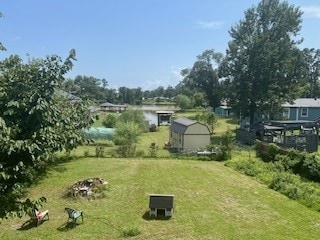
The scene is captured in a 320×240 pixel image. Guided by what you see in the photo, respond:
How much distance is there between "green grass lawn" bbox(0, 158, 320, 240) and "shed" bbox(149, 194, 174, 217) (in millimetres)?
400

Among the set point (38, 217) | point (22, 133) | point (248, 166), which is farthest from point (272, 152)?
point (22, 133)

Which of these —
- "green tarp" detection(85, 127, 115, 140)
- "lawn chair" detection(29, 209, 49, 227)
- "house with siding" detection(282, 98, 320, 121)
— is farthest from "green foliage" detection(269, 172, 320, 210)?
"house with siding" detection(282, 98, 320, 121)

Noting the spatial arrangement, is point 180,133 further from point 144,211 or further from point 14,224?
point 14,224

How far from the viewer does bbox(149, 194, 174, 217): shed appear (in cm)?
1339

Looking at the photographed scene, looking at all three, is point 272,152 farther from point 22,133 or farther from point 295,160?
point 22,133

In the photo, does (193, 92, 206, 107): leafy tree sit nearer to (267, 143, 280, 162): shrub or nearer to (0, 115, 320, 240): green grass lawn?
(267, 143, 280, 162): shrub

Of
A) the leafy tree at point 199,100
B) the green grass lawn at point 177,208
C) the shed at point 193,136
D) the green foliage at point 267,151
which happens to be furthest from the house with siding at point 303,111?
the leafy tree at point 199,100

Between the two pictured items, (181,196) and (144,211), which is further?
(181,196)

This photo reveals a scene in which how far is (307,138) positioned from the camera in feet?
98.4

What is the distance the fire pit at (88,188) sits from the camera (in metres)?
15.8

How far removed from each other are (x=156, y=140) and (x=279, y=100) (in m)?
15.1

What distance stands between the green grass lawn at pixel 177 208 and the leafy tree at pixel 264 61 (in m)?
21.7

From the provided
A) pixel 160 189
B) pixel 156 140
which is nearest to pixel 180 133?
pixel 156 140

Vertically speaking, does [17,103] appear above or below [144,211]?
above
